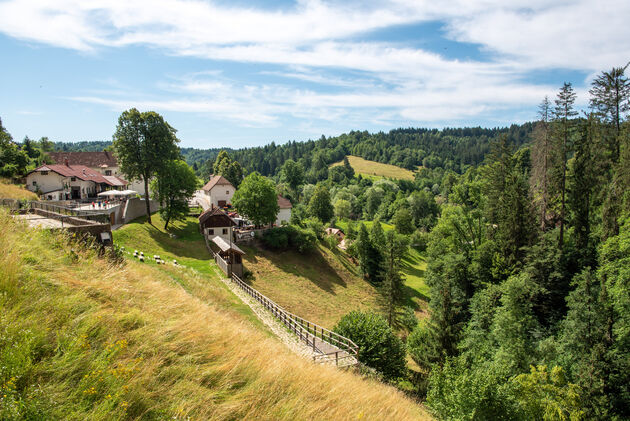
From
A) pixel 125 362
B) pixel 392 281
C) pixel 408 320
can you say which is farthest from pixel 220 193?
pixel 125 362

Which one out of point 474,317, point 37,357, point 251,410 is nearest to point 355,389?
point 251,410

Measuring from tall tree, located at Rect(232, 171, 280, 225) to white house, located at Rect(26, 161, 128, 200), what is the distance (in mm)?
18955

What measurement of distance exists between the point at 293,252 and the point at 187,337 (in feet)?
122

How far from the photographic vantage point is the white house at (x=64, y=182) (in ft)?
126

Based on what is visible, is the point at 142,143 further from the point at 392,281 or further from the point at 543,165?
the point at 543,165

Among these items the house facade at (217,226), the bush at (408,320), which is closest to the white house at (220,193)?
the house facade at (217,226)

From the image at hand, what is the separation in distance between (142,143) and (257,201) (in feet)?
47.9

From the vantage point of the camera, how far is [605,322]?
72.8 ft

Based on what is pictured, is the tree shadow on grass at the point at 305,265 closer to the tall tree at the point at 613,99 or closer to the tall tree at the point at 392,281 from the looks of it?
the tall tree at the point at 392,281

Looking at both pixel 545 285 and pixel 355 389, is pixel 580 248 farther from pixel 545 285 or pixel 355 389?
pixel 355 389

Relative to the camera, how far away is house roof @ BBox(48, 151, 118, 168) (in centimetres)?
6138

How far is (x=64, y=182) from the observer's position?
41156 millimetres

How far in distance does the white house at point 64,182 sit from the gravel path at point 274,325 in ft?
84.1

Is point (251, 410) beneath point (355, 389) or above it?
above
